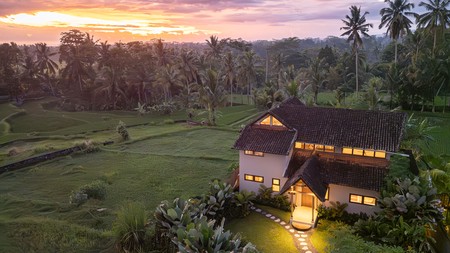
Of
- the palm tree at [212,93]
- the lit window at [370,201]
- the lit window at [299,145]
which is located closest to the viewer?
the lit window at [370,201]

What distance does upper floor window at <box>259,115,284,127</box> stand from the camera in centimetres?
2378

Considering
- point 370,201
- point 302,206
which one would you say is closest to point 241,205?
point 302,206

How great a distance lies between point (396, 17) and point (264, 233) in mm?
42523

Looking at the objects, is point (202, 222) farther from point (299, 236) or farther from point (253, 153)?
point (253, 153)

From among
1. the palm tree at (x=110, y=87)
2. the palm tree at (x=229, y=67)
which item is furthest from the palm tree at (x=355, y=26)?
the palm tree at (x=110, y=87)

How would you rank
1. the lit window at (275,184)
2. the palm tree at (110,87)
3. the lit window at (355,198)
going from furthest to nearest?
1. the palm tree at (110,87)
2. the lit window at (275,184)
3. the lit window at (355,198)

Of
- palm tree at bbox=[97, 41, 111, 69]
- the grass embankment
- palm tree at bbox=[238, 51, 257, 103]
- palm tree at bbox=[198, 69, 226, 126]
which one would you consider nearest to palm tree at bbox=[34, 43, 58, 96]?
palm tree at bbox=[97, 41, 111, 69]

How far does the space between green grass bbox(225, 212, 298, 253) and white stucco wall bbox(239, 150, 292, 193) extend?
2.43 m

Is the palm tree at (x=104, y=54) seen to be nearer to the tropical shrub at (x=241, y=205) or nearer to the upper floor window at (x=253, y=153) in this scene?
the upper floor window at (x=253, y=153)

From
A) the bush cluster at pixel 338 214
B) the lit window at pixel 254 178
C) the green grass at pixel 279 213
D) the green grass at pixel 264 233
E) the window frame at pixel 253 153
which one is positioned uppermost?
the window frame at pixel 253 153

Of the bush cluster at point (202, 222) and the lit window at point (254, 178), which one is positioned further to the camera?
the lit window at point (254, 178)

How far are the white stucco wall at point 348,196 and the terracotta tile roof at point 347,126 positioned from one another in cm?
265

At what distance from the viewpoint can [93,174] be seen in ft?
100

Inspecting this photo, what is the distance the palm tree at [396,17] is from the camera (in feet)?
162
